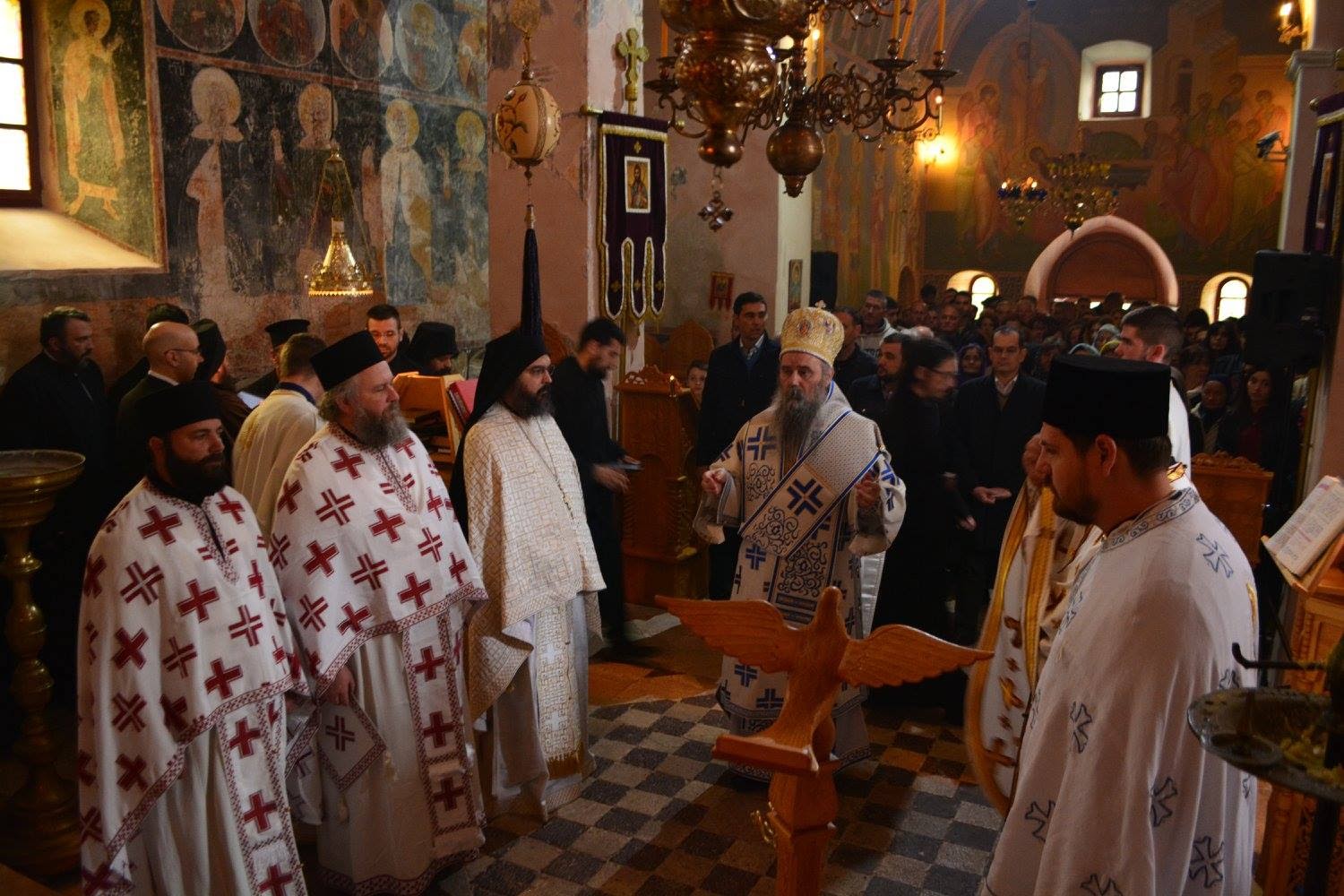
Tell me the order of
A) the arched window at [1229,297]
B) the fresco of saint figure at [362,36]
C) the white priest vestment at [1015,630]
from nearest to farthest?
the white priest vestment at [1015,630] < the fresco of saint figure at [362,36] < the arched window at [1229,297]

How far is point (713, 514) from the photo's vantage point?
14.8ft

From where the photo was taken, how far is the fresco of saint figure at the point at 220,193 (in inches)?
270

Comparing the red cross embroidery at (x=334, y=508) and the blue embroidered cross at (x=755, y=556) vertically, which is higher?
the red cross embroidery at (x=334, y=508)

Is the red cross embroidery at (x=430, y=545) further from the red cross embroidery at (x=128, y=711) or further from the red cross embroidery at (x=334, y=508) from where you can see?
the red cross embroidery at (x=128, y=711)

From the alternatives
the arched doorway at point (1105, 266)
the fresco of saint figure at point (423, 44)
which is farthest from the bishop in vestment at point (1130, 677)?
the arched doorway at point (1105, 266)

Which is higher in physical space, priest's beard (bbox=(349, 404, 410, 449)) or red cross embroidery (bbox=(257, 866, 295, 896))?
priest's beard (bbox=(349, 404, 410, 449))

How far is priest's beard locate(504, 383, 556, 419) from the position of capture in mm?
4152

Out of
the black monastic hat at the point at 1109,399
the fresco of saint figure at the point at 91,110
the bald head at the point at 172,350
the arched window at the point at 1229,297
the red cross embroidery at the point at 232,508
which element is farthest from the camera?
the arched window at the point at 1229,297

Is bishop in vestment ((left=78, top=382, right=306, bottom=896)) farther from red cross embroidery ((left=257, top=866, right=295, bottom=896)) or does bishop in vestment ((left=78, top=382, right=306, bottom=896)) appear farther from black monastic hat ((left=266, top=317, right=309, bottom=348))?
black monastic hat ((left=266, top=317, right=309, bottom=348))

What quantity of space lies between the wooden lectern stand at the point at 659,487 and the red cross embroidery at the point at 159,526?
149 inches

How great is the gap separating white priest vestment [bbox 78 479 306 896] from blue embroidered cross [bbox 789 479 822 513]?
6.71ft

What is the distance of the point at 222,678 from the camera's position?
9.79ft

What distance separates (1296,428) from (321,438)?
5.21 metres

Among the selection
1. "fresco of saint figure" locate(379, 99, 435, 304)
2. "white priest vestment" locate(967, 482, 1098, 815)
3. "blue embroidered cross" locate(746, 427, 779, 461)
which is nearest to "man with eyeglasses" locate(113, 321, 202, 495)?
"blue embroidered cross" locate(746, 427, 779, 461)
